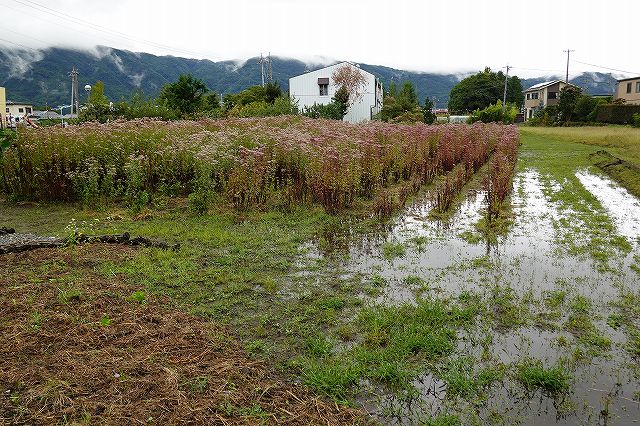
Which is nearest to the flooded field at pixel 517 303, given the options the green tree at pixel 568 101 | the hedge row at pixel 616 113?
the hedge row at pixel 616 113

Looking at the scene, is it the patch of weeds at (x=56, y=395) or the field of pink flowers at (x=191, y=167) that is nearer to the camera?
the patch of weeds at (x=56, y=395)

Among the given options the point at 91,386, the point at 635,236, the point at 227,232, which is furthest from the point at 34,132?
the point at 635,236

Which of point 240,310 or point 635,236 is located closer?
point 240,310

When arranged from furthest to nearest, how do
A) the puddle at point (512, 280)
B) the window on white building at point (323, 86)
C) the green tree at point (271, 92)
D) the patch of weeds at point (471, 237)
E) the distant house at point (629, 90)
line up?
the distant house at point (629, 90)
the window on white building at point (323, 86)
the green tree at point (271, 92)
the patch of weeds at point (471, 237)
the puddle at point (512, 280)

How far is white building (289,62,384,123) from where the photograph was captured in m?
46.1

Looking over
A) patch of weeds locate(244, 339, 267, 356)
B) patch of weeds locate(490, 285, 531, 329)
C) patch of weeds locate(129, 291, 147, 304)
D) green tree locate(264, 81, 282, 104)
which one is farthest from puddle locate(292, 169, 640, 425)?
green tree locate(264, 81, 282, 104)

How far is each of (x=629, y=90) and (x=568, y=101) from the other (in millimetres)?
16136

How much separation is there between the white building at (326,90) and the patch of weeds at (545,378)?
44030 mm

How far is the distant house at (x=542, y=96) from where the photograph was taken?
2648 inches

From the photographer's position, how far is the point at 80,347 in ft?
10.7

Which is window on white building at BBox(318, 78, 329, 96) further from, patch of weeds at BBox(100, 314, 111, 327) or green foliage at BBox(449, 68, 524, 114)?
patch of weeds at BBox(100, 314, 111, 327)

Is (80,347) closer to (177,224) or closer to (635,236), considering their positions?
(177,224)

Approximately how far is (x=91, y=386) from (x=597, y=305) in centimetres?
419

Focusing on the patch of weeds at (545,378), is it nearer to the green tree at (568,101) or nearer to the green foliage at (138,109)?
the green foliage at (138,109)
